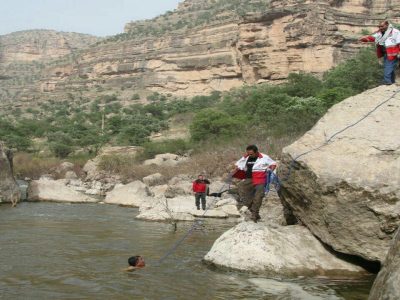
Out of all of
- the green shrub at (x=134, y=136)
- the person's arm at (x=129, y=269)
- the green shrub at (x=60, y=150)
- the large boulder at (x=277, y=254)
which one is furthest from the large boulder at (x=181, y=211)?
the green shrub at (x=134, y=136)

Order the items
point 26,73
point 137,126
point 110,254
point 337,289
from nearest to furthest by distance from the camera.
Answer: point 337,289 < point 110,254 < point 137,126 < point 26,73

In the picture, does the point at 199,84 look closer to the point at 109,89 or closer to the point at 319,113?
the point at 109,89

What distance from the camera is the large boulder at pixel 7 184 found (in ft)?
64.0

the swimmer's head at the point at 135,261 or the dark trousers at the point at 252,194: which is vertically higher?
the dark trousers at the point at 252,194

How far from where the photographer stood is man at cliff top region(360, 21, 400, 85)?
9.54 metres

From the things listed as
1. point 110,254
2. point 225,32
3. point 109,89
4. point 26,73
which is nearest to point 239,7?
point 225,32

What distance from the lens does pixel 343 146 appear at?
7.89 metres

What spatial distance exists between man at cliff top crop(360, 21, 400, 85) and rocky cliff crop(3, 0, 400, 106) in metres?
52.1

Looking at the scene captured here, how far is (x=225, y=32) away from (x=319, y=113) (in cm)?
4939

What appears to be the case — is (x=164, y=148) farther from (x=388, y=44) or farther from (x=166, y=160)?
(x=388, y=44)

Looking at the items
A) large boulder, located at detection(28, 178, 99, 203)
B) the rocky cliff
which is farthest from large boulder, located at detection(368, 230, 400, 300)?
the rocky cliff

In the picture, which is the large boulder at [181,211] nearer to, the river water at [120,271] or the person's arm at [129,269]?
the river water at [120,271]

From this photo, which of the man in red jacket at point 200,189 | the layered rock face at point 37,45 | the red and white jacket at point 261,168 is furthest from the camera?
the layered rock face at point 37,45

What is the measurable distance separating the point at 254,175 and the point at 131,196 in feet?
40.5
